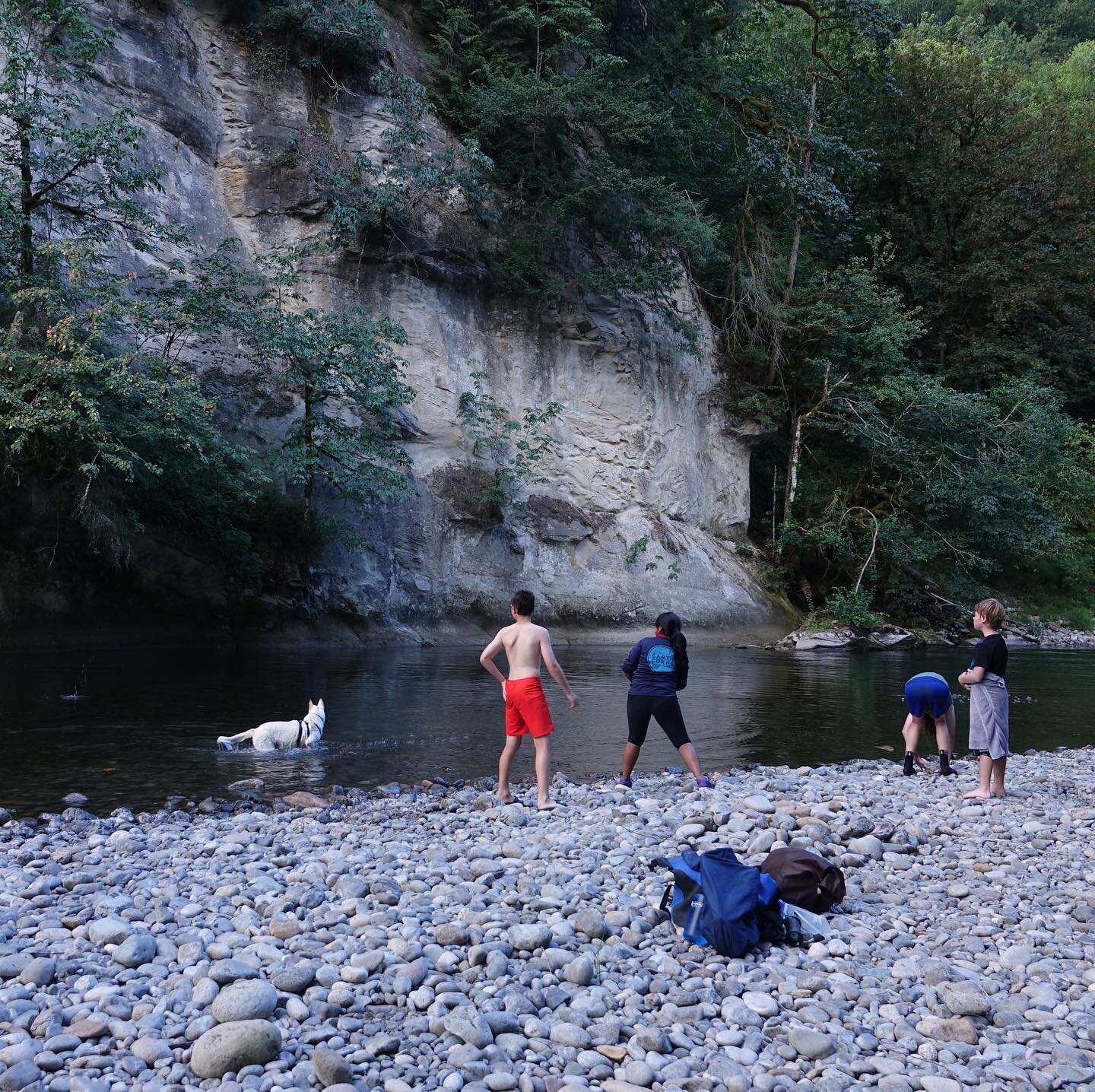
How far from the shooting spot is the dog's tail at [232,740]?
9883 millimetres

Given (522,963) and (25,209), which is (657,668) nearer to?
(522,963)

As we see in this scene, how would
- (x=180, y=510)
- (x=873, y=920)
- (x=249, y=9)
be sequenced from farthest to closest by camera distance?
(x=249, y=9) → (x=180, y=510) → (x=873, y=920)

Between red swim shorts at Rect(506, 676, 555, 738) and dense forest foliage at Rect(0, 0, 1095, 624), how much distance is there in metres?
9.52

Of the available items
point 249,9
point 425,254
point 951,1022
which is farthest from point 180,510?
point 951,1022

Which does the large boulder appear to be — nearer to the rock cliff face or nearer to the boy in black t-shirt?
the boy in black t-shirt

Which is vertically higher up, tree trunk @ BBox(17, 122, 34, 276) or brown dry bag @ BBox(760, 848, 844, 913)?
tree trunk @ BBox(17, 122, 34, 276)

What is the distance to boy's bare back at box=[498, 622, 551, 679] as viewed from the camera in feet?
24.5

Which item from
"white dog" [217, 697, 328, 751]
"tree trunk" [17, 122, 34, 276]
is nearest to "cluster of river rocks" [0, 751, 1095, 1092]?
"white dog" [217, 697, 328, 751]

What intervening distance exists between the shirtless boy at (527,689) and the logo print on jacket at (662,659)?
0.86 meters

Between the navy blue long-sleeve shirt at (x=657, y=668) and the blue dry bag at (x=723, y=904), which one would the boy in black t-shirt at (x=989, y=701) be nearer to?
the navy blue long-sleeve shirt at (x=657, y=668)

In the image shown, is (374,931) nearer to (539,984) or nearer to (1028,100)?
(539,984)

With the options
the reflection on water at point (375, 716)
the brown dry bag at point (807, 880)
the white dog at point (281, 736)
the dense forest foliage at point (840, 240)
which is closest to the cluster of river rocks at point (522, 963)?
the brown dry bag at point (807, 880)

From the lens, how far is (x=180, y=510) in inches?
763

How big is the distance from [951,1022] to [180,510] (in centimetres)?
1818
